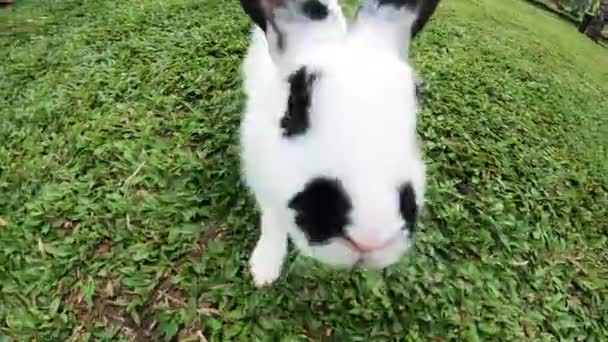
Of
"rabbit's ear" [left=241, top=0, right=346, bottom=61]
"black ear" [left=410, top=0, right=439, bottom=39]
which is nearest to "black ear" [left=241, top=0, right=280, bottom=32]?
"rabbit's ear" [left=241, top=0, right=346, bottom=61]

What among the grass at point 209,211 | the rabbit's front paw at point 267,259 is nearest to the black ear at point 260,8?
the rabbit's front paw at point 267,259

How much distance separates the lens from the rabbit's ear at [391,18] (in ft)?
8.12

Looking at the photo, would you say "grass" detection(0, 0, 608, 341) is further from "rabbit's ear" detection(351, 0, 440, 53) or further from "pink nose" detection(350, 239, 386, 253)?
"rabbit's ear" detection(351, 0, 440, 53)

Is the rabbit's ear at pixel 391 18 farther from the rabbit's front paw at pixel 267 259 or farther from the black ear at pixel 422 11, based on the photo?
the rabbit's front paw at pixel 267 259

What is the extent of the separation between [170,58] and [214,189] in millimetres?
1560

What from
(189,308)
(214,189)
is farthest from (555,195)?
(189,308)

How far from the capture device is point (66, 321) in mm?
2969

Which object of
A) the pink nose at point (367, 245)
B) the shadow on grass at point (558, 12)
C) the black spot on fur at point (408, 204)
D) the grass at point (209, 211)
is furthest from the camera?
the shadow on grass at point (558, 12)

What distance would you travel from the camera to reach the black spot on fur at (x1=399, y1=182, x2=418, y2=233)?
85.3 inches

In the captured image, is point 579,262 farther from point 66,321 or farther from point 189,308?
point 66,321

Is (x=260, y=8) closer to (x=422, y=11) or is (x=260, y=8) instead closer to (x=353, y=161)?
(x=422, y=11)

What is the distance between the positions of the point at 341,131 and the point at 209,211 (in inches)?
60.5

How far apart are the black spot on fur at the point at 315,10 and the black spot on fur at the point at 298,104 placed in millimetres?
245

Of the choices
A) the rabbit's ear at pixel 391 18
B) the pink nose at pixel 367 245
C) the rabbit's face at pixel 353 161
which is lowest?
the pink nose at pixel 367 245
